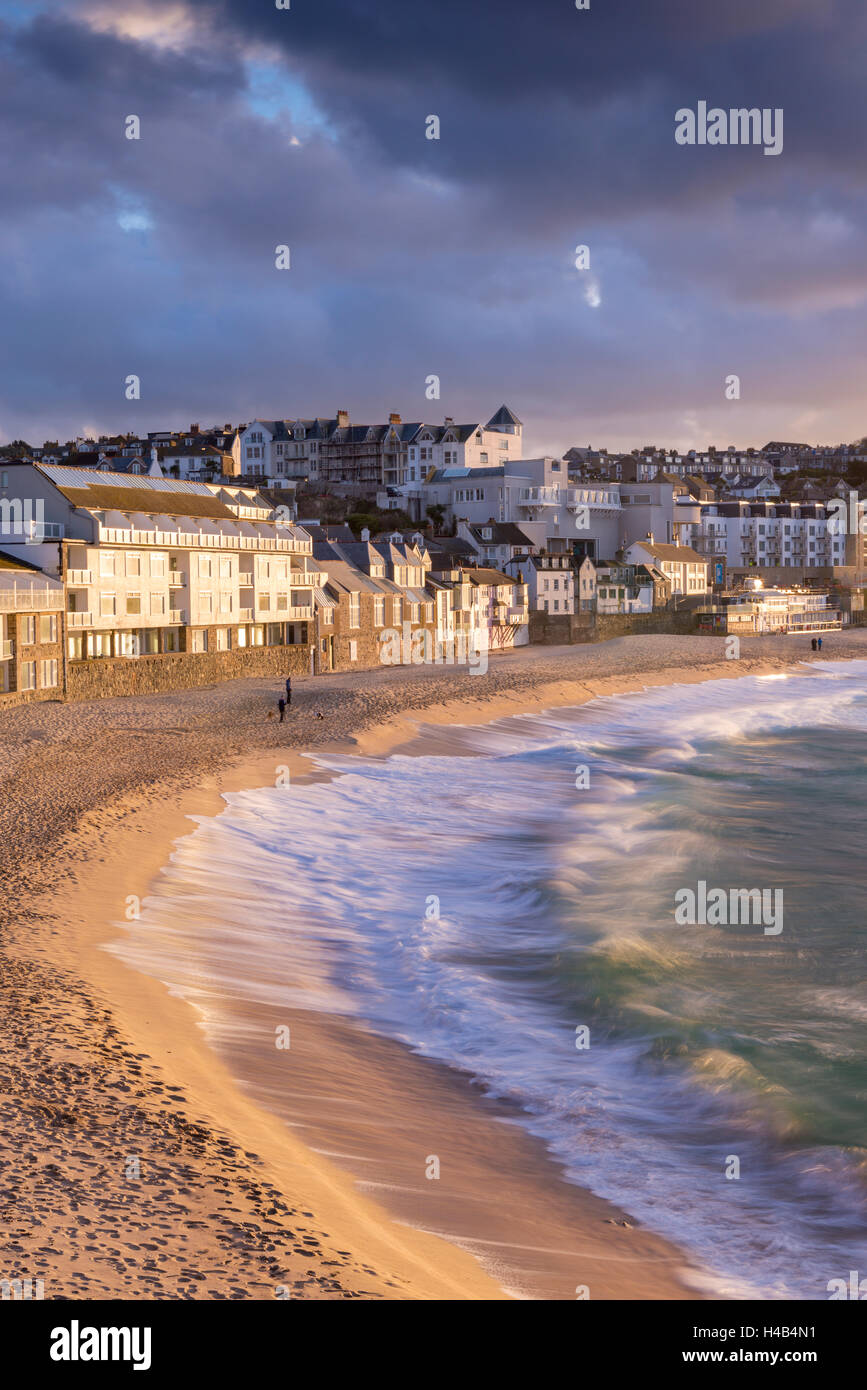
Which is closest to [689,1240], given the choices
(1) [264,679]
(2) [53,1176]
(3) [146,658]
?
A: (2) [53,1176]

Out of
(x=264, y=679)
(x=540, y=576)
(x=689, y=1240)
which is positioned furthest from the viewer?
(x=540, y=576)

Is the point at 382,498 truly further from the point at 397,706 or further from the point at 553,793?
the point at 553,793

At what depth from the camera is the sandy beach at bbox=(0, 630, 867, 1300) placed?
7254 millimetres

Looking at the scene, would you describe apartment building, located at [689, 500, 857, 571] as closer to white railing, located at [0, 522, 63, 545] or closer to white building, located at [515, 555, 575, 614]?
white building, located at [515, 555, 575, 614]

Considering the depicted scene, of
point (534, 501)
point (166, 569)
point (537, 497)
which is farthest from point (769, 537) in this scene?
point (166, 569)

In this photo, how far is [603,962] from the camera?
1666 centimetres

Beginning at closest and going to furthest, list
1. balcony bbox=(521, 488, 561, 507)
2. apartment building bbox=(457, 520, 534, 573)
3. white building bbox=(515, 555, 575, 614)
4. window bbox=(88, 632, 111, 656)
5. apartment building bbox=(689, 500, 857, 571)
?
window bbox=(88, 632, 111, 656) < white building bbox=(515, 555, 575, 614) < apartment building bbox=(457, 520, 534, 573) < balcony bbox=(521, 488, 561, 507) < apartment building bbox=(689, 500, 857, 571)

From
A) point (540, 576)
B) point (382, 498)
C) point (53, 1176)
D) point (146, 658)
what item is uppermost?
point (382, 498)

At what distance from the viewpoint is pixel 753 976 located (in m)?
16.5

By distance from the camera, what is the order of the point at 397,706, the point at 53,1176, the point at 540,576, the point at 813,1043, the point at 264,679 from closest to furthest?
the point at 53,1176, the point at 813,1043, the point at 397,706, the point at 264,679, the point at 540,576

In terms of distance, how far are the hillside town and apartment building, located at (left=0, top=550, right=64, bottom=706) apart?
0.24ft

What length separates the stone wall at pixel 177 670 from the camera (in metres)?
38.8

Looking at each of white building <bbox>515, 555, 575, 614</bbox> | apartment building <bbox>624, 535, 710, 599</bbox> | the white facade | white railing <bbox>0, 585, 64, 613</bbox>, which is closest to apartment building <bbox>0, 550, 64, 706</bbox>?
white railing <bbox>0, 585, 64, 613</bbox>
